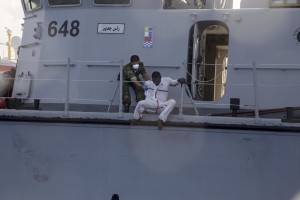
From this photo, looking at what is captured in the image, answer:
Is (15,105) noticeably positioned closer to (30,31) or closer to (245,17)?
(30,31)

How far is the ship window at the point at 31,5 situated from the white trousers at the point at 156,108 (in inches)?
114

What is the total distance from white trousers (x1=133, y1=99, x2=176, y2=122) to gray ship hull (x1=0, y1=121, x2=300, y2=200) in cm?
19

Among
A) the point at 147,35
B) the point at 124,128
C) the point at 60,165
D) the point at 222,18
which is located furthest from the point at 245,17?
the point at 60,165

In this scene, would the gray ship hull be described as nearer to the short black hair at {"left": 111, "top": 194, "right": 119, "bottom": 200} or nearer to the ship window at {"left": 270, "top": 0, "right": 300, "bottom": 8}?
the short black hair at {"left": 111, "top": 194, "right": 119, "bottom": 200}

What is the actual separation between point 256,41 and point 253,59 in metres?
0.26

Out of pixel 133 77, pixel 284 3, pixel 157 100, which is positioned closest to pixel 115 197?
pixel 157 100

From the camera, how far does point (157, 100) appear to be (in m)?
6.59

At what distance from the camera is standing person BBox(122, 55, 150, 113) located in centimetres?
711

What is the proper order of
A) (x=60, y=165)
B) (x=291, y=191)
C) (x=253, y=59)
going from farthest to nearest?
(x=253, y=59) < (x=60, y=165) < (x=291, y=191)

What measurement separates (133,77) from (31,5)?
2.55 metres

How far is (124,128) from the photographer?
6.58 metres

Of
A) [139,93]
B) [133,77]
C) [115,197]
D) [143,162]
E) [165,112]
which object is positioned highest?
[133,77]

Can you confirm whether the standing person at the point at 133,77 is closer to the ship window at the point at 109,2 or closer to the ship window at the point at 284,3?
the ship window at the point at 109,2

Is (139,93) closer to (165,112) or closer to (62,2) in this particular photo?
(165,112)
